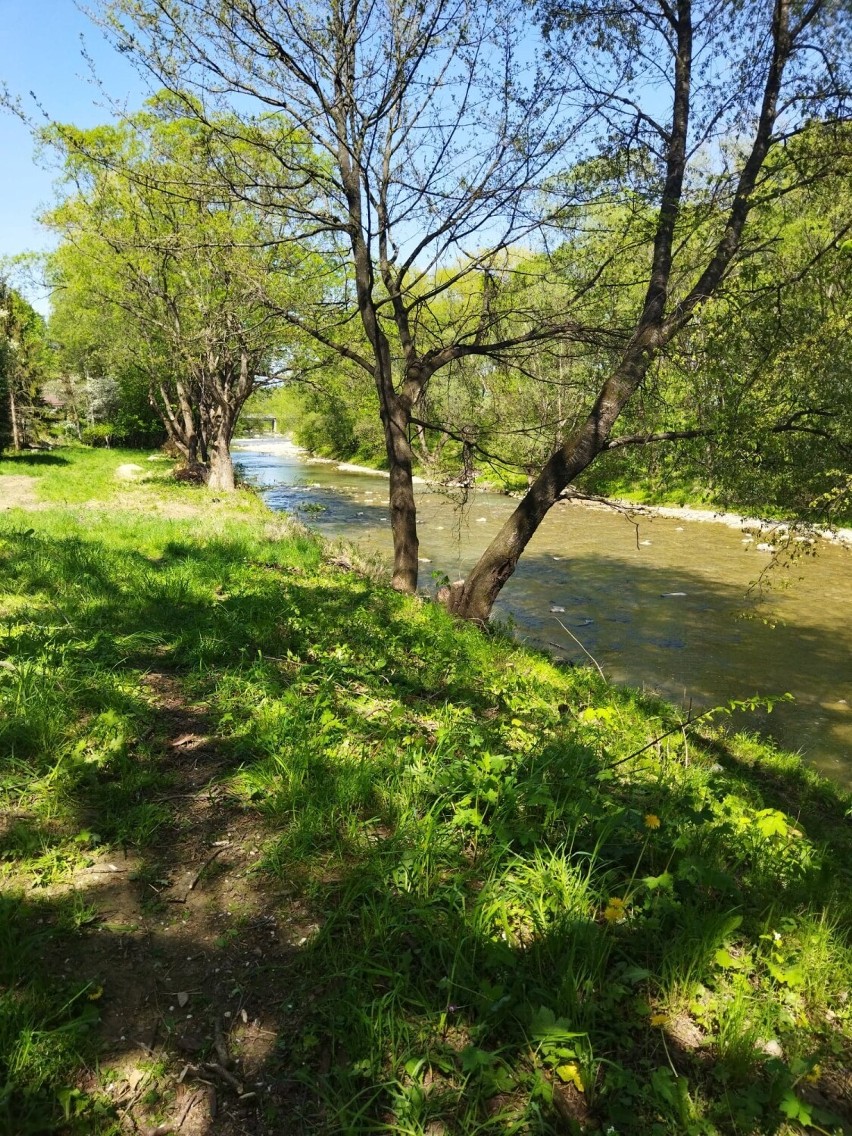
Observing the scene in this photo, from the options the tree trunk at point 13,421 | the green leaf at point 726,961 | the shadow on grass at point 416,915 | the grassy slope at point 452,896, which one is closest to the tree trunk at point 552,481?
the grassy slope at point 452,896

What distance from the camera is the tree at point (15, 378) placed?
2408 cm

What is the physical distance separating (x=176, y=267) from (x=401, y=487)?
1294 centimetres

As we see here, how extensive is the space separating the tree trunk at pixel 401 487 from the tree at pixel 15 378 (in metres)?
20.4

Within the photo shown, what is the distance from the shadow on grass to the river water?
4.90 metres

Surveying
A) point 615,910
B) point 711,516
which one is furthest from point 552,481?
point 711,516

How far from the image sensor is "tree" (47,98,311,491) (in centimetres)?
877

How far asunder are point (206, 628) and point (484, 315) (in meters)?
6.44

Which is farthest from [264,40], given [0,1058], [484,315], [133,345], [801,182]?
[133,345]

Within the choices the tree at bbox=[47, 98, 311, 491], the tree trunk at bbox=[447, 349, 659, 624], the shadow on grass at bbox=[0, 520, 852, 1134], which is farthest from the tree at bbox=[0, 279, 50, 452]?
the shadow on grass at bbox=[0, 520, 852, 1134]

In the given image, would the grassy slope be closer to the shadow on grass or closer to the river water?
the shadow on grass

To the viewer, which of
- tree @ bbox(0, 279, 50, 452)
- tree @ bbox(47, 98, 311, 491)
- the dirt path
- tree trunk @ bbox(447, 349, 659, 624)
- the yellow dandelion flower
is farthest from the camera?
tree @ bbox(0, 279, 50, 452)

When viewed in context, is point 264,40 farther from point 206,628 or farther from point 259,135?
point 206,628

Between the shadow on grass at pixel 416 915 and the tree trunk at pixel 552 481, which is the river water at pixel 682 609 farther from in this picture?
the shadow on grass at pixel 416 915

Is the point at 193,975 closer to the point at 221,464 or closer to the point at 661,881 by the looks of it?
the point at 661,881
